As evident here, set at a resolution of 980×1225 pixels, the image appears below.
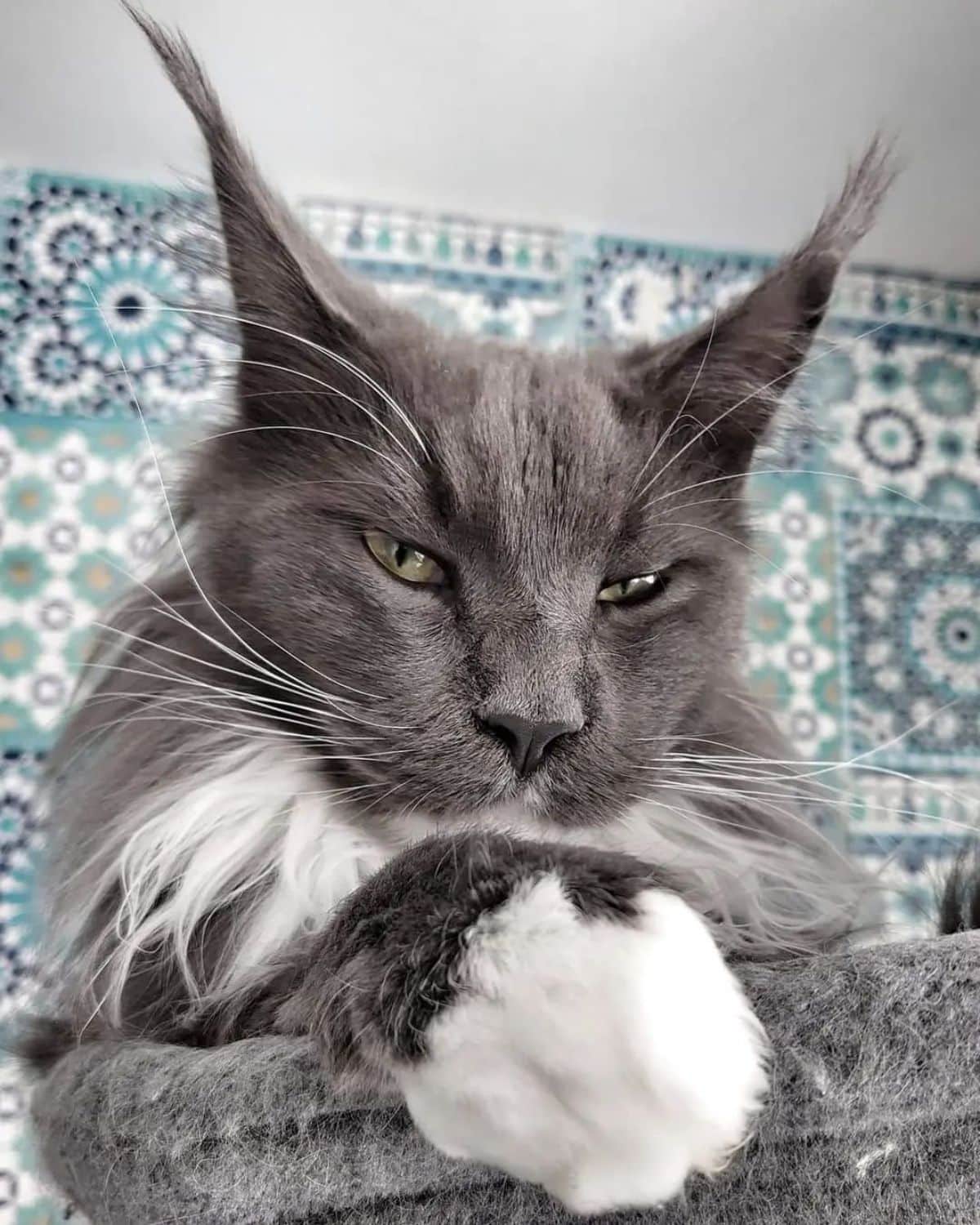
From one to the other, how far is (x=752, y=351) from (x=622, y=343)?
2.60 feet

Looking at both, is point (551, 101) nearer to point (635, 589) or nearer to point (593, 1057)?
point (635, 589)

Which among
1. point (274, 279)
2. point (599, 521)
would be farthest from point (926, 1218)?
point (274, 279)

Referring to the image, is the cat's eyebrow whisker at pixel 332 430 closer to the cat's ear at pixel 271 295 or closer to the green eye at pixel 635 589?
the cat's ear at pixel 271 295

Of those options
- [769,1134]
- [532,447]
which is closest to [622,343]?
[532,447]

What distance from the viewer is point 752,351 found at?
2.94 ft

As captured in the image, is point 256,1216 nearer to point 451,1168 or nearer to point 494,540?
point 451,1168

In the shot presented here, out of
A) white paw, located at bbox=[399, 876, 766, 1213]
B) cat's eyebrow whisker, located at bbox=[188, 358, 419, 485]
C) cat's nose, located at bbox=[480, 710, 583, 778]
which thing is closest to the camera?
white paw, located at bbox=[399, 876, 766, 1213]

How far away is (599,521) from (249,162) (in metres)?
0.41

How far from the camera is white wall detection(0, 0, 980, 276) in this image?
1491mm

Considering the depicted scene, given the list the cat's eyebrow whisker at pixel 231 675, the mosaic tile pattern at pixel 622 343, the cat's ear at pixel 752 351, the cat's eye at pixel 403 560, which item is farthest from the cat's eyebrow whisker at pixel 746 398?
the mosaic tile pattern at pixel 622 343

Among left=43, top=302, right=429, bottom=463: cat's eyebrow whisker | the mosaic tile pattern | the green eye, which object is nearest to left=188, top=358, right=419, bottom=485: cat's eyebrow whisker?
left=43, top=302, right=429, bottom=463: cat's eyebrow whisker

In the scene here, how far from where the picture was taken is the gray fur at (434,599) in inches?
30.1

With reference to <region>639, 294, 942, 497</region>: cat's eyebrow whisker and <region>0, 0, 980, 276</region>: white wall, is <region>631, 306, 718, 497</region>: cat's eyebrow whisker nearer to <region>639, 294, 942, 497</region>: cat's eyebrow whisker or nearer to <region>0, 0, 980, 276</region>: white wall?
<region>639, 294, 942, 497</region>: cat's eyebrow whisker

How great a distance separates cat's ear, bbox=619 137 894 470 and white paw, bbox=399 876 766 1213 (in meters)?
0.53
